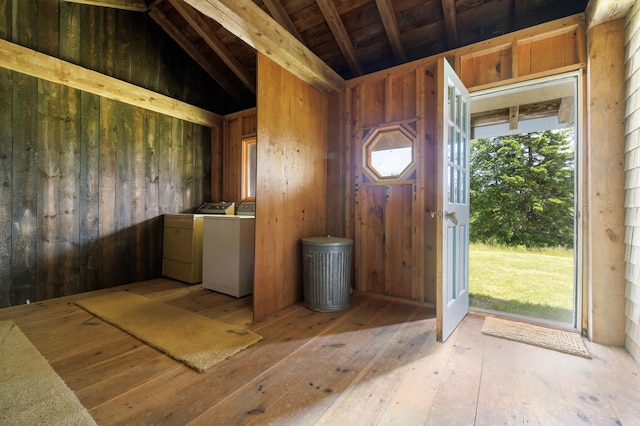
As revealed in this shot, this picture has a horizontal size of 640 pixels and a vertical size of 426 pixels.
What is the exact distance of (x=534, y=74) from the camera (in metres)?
2.15

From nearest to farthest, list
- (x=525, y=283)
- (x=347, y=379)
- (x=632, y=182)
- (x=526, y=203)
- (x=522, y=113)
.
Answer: (x=347, y=379) → (x=632, y=182) → (x=525, y=283) → (x=522, y=113) → (x=526, y=203)

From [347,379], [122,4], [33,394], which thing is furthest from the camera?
[122,4]

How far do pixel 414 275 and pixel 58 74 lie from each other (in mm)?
4165

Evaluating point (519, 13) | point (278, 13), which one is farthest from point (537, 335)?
point (278, 13)

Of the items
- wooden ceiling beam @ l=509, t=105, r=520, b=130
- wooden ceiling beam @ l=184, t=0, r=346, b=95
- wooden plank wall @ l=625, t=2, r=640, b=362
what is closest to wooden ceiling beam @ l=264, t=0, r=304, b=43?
wooden ceiling beam @ l=184, t=0, r=346, b=95

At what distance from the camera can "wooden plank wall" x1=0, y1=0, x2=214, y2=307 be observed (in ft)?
8.25

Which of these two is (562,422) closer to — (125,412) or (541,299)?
(125,412)

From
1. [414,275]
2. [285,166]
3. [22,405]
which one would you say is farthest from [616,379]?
[22,405]

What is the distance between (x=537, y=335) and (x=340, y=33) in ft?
10.8

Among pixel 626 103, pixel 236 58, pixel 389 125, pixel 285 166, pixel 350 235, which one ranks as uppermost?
pixel 236 58

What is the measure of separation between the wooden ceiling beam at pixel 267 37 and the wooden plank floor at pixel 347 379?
2.24 m

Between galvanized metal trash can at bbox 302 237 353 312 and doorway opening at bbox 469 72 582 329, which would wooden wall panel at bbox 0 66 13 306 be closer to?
galvanized metal trash can at bbox 302 237 353 312

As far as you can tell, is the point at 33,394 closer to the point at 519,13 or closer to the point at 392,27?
the point at 392,27

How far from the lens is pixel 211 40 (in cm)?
352
